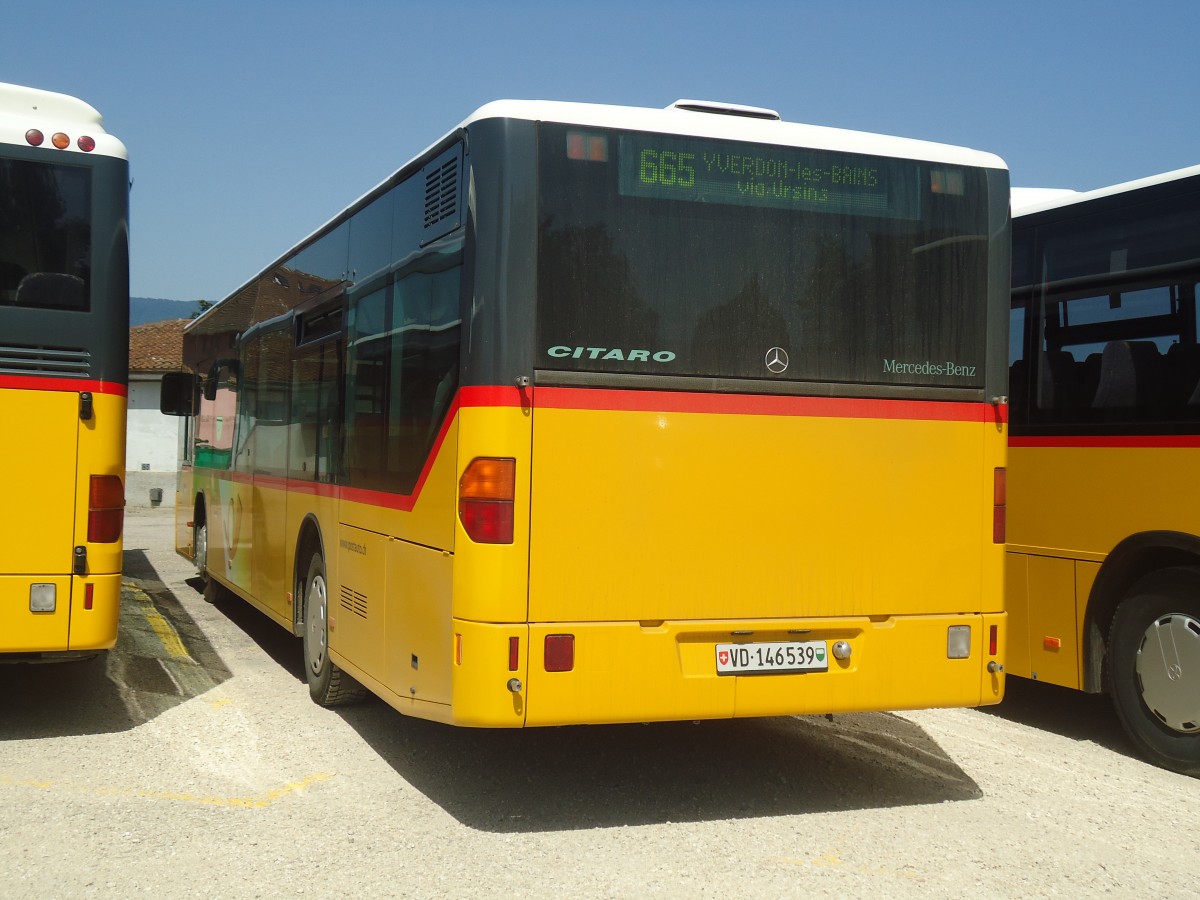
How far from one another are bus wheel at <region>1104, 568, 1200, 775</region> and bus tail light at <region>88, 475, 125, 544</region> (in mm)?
5612

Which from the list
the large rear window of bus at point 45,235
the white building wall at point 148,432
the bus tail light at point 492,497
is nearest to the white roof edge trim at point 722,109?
the bus tail light at point 492,497

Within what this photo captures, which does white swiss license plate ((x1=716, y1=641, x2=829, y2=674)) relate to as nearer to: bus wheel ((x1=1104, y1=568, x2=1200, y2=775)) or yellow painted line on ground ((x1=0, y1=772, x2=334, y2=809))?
yellow painted line on ground ((x1=0, y1=772, x2=334, y2=809))

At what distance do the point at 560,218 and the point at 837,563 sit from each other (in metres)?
1.97

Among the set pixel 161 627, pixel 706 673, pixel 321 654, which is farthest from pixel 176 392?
pixel 706 673

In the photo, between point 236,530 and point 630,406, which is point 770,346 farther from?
point 236,530

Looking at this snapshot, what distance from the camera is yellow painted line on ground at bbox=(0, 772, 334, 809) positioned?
246 inches

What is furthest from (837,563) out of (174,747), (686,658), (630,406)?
(174,747)

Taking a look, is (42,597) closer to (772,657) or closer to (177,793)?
(177,793)

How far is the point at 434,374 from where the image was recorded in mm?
6121

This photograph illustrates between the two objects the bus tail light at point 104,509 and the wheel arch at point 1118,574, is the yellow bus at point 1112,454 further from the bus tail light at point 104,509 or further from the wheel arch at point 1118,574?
the bus tail light at point 104,509

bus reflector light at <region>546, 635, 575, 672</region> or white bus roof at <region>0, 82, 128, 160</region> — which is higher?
white bus roof at <region>0, 82, 128, 160</region>

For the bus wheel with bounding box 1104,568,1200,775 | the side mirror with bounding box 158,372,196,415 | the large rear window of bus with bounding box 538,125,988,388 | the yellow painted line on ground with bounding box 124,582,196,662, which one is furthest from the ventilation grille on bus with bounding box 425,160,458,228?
the side mirror with bounding box 158,372,196,415

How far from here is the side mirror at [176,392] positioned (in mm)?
13094

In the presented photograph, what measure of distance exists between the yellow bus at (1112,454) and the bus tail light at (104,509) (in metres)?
5.27
